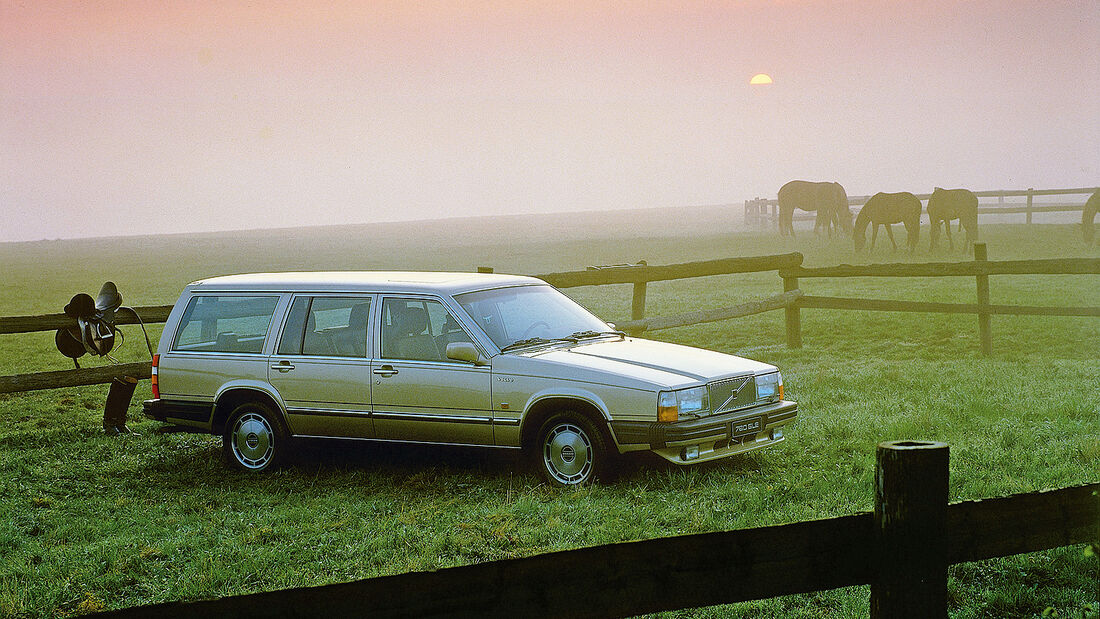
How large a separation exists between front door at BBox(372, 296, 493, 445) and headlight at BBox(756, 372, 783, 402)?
2.13 meters

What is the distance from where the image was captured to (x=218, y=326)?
9.64 metres

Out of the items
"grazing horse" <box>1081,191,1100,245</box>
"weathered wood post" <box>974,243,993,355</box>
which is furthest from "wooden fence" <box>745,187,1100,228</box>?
"weathered wood post" <box>974,243,993,355</box>

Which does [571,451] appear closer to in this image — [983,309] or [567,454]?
[567,454]

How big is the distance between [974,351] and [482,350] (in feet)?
36.7

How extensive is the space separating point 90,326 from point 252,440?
395 centimetres

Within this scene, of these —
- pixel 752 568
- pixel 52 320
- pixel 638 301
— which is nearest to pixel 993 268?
pixel 638 301

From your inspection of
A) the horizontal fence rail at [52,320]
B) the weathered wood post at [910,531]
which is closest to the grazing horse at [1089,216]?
the horizontal fence rail at [52,320]

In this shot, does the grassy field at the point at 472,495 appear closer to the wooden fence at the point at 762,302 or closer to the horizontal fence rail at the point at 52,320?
the wooden fence at the point at 762,302

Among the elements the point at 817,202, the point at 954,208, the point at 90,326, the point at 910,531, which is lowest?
→ the point at 90,326

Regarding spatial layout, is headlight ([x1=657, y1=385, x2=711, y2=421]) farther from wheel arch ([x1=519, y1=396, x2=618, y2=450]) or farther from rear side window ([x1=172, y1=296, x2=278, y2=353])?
rear side window ([x1=172, y1=296, x2=278, y2=353])

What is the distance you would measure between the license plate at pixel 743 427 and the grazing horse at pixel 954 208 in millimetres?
44337

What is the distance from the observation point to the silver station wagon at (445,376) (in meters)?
7.90

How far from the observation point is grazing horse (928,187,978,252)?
49781mm

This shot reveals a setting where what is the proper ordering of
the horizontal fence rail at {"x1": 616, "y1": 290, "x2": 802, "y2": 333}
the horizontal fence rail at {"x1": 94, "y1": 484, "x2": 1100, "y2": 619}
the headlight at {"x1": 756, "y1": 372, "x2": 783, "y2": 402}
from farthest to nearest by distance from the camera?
the horizontal fence rail at {"x1": 616, "y1": 290, "x2": 802, "y2": 333} → the headlight at {"x1": 756, "y1": 372, "x2": 783, "y2": 402} → the horizontal fence rail at {"x1": 94, "y1": 484, "x2": 1100, "y2": 619}
